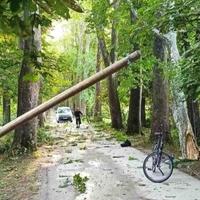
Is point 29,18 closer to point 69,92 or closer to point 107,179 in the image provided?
point 69,92

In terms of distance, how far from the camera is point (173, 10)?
10047mm

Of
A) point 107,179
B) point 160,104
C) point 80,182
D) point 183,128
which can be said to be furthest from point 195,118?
point 80,182

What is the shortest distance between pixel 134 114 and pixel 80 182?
1639 cm

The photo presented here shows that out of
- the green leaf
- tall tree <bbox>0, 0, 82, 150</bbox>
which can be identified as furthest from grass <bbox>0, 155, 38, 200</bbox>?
the green leaf

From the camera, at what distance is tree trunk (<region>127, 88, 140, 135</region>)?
28.9 metres

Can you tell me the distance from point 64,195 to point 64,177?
102 inches

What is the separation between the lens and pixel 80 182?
1299 centimetres

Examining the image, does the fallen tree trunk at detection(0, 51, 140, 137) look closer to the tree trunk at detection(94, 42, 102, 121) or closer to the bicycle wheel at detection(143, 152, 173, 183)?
the bicycle wheel at detection(143, 152, 173, 183)

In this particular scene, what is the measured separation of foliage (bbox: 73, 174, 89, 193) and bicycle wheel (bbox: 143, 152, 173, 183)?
1.77 meters

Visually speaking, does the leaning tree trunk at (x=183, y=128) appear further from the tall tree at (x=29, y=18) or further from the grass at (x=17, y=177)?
the tall tree at (x=29, y=18)

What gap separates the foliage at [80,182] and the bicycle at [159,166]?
1774 millimetres

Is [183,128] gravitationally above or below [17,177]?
above

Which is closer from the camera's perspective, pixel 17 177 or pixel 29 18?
pixel 29 18

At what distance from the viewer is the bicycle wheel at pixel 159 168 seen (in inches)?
522
